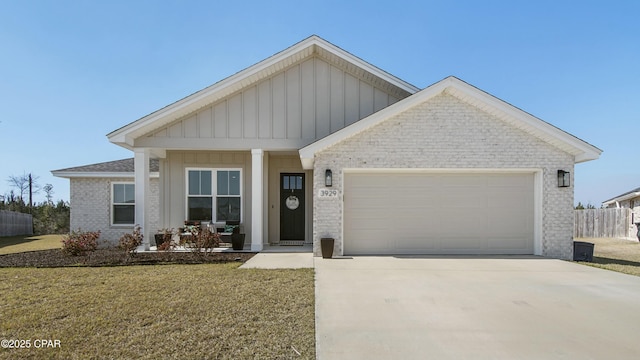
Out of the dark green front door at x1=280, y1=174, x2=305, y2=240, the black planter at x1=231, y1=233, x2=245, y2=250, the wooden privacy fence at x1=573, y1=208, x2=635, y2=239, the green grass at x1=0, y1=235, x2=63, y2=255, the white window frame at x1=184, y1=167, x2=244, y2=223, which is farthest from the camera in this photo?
the wooden privacy fence at x1=573, y1=208, x2=635, y2=239

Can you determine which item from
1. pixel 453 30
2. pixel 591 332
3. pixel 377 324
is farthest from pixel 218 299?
pixel 453 30

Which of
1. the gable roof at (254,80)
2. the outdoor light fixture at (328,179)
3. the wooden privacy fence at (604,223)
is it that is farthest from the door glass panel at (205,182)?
the wooden privacy fence at (604,223)

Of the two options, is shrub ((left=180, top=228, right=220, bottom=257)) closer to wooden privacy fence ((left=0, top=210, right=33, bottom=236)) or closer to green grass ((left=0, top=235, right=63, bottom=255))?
green grass ((left=0, top=235, right=63, bottom=255))

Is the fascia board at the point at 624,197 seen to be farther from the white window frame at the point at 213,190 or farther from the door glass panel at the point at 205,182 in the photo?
the door glass panel at the point at 205,182

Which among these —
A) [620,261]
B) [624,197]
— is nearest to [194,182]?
[620,261]

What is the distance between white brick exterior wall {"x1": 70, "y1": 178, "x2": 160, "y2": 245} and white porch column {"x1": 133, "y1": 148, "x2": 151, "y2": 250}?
3794 mm

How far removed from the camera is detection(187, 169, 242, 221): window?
1136 cm

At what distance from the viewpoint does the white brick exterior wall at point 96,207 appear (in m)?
13.6

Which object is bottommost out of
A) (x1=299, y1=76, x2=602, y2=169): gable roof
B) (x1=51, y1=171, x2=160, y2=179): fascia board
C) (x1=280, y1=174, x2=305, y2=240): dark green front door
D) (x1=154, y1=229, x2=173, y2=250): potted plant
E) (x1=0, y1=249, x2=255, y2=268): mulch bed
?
(x1=0, y1=249, x2=255, y2=268): mulch bed

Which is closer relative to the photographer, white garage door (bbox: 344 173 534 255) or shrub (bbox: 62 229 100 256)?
shrub (bbox: 62 229 100 256)

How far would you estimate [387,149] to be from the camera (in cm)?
905

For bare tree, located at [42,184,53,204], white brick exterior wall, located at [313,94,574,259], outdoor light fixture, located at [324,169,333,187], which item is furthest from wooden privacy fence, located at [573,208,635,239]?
bare tree, located at [42,184,53,204]

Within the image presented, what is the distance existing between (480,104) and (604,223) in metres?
15.8

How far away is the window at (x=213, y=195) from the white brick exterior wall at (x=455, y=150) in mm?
3766
